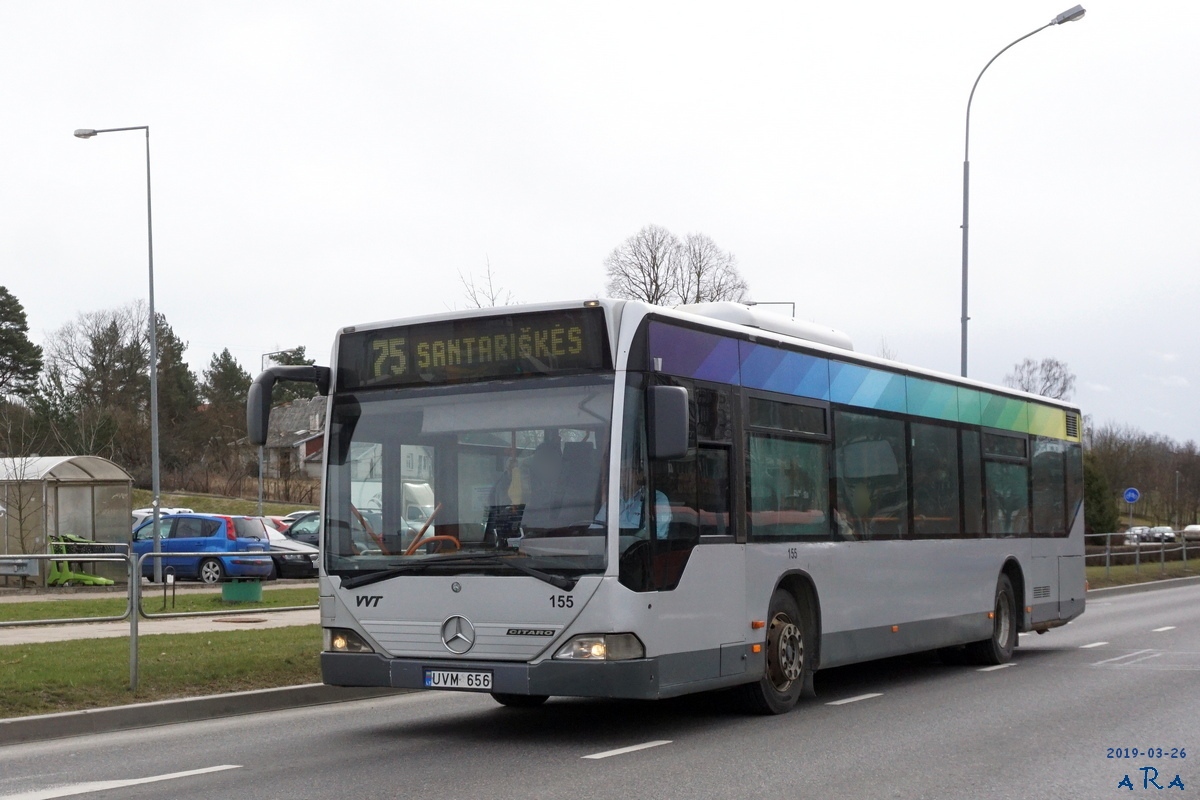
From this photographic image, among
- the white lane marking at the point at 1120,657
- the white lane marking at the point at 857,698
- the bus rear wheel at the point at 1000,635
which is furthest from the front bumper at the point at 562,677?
the white lane marking at the point at 1120,657

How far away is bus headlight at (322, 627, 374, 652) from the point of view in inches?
393

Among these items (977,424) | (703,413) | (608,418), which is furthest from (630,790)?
(977,424)

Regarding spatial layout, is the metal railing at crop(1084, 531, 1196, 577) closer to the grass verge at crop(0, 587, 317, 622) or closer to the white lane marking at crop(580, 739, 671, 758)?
the grass verge at crop(0, 587, 317, 622)

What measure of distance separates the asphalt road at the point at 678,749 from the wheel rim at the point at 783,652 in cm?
32

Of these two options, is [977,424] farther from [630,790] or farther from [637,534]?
[630,790]

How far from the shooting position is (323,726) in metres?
11.0

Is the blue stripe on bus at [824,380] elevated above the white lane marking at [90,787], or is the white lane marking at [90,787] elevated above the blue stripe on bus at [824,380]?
the blue stripe on bus at [824,380]

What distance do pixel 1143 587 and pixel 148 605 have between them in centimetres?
2566

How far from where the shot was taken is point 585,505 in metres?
9.27

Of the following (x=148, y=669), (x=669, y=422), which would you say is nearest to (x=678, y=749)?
(x=669, y=422)

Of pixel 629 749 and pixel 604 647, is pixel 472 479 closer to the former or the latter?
pixel 604 647

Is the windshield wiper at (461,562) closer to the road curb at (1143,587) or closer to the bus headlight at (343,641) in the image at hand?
the bus headlight at (343,641)

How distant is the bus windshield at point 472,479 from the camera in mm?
9320

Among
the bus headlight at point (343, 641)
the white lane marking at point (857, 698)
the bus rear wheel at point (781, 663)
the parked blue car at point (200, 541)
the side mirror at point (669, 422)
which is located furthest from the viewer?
the parked blue car at point (200, 541)
